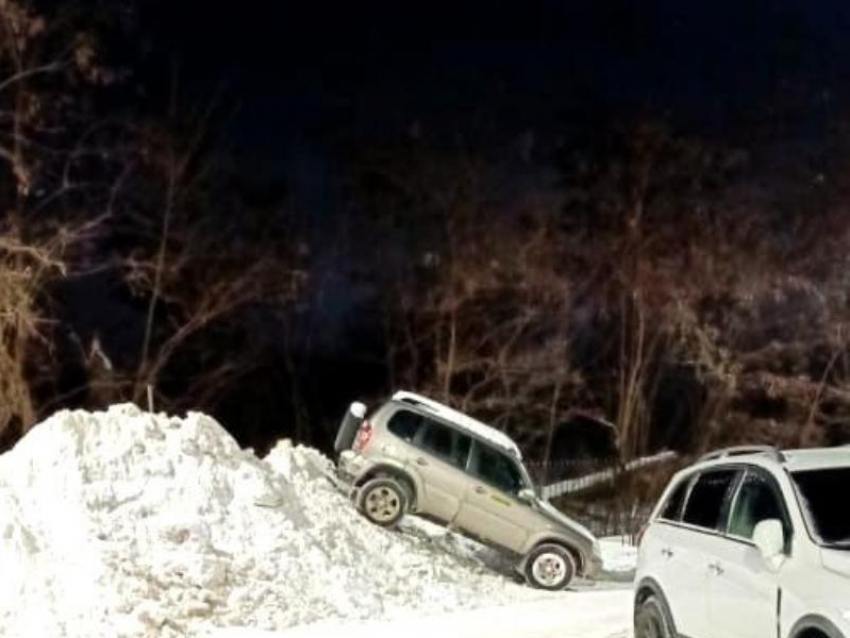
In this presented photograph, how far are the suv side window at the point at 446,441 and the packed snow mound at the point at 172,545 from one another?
208 cm

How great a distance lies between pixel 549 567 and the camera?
20.3 m

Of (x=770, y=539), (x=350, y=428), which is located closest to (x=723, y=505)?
(x=770, y=539)

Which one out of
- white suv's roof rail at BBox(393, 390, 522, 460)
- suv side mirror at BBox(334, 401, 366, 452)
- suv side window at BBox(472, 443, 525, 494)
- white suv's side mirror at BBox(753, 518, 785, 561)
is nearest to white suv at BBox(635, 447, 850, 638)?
white suv's side mirror at BBox(753, 518, 785, 561)

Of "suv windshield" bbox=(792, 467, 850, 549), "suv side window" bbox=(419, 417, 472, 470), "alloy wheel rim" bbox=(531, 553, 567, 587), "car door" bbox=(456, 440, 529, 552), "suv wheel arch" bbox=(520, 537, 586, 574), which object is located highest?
"suv windshield" bbox=(792, 467, 850, 549)

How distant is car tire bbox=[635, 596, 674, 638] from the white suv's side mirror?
6.53ft

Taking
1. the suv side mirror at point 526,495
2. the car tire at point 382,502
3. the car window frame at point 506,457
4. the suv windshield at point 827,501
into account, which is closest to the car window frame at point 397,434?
the car tire at point 382,502

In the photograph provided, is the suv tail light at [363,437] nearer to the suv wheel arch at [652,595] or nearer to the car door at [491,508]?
the car door at [491,508]

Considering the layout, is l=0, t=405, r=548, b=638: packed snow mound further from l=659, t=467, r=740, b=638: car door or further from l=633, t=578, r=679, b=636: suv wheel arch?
l=659, t=467, r=740, b=638: car door

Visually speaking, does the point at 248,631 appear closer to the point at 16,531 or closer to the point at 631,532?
the point at 16,531

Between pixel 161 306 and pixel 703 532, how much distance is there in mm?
28020

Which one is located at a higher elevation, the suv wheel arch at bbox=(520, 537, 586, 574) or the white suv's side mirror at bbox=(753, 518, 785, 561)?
the white suv's side mirror at bbox=(753, 518, 785, 561)

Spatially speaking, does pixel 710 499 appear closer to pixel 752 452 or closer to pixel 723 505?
pixel 723 505

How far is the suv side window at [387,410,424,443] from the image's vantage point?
20.5m

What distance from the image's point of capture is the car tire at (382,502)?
786 inches
